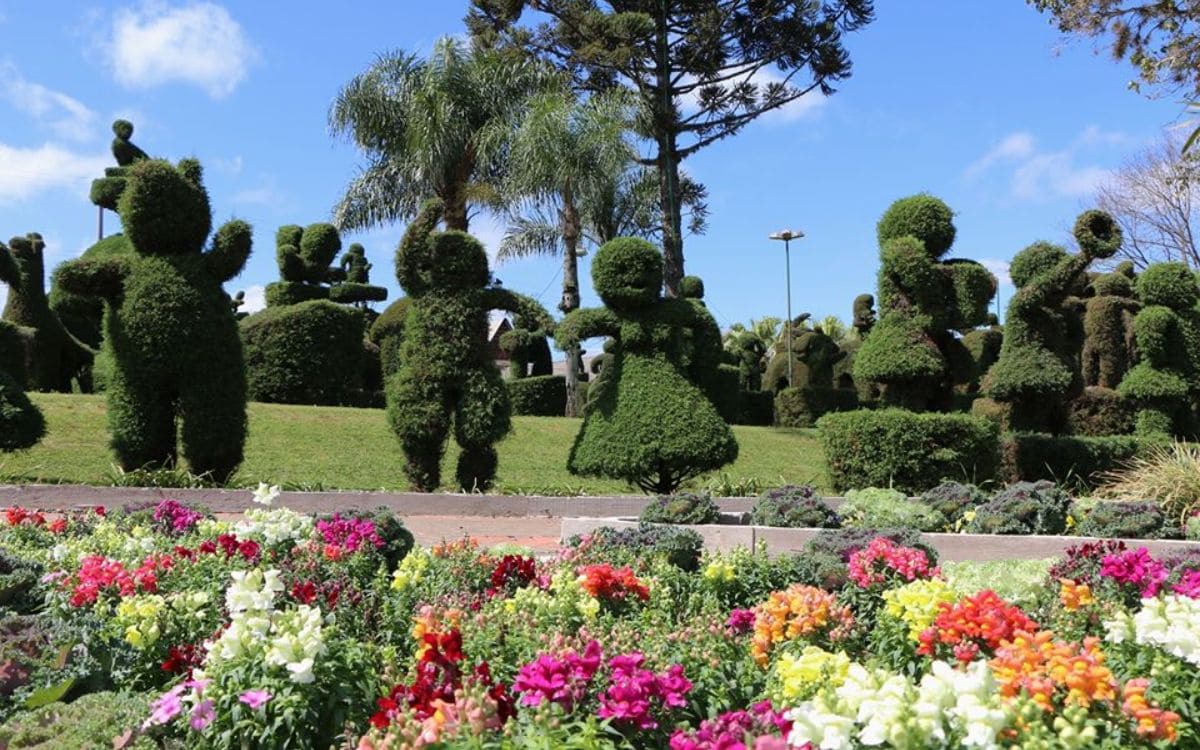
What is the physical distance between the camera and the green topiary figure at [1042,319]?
13758 mm

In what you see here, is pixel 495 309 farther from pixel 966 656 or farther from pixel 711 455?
pixel 966 656

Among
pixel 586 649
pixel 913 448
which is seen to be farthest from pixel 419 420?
pixel 586 649

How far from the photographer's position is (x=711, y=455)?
11930mm

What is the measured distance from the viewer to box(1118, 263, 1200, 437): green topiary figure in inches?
666

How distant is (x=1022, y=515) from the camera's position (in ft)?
27.6

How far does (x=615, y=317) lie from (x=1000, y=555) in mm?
5517

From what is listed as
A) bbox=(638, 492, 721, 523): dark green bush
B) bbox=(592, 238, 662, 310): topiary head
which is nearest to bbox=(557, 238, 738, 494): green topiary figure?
bbox=(592, 238, 662, 310): topiary head

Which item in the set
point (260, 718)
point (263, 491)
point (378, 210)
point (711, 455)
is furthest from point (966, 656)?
point (378, 210)

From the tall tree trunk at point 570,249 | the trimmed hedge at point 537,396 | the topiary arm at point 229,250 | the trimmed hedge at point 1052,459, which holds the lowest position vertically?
the trimmed hedge at point 1052,459

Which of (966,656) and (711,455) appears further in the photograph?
(711,455)

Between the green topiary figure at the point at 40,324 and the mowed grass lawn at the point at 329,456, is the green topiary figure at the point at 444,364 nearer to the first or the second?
the mowed grass lawn at the point at 329,456

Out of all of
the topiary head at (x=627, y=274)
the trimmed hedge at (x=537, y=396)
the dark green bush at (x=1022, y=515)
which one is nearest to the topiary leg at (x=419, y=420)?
the topiary head at (x=627, y=274)

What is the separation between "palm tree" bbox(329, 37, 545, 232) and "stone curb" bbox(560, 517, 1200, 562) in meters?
20.7

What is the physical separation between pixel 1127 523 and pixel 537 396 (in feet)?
54.4
